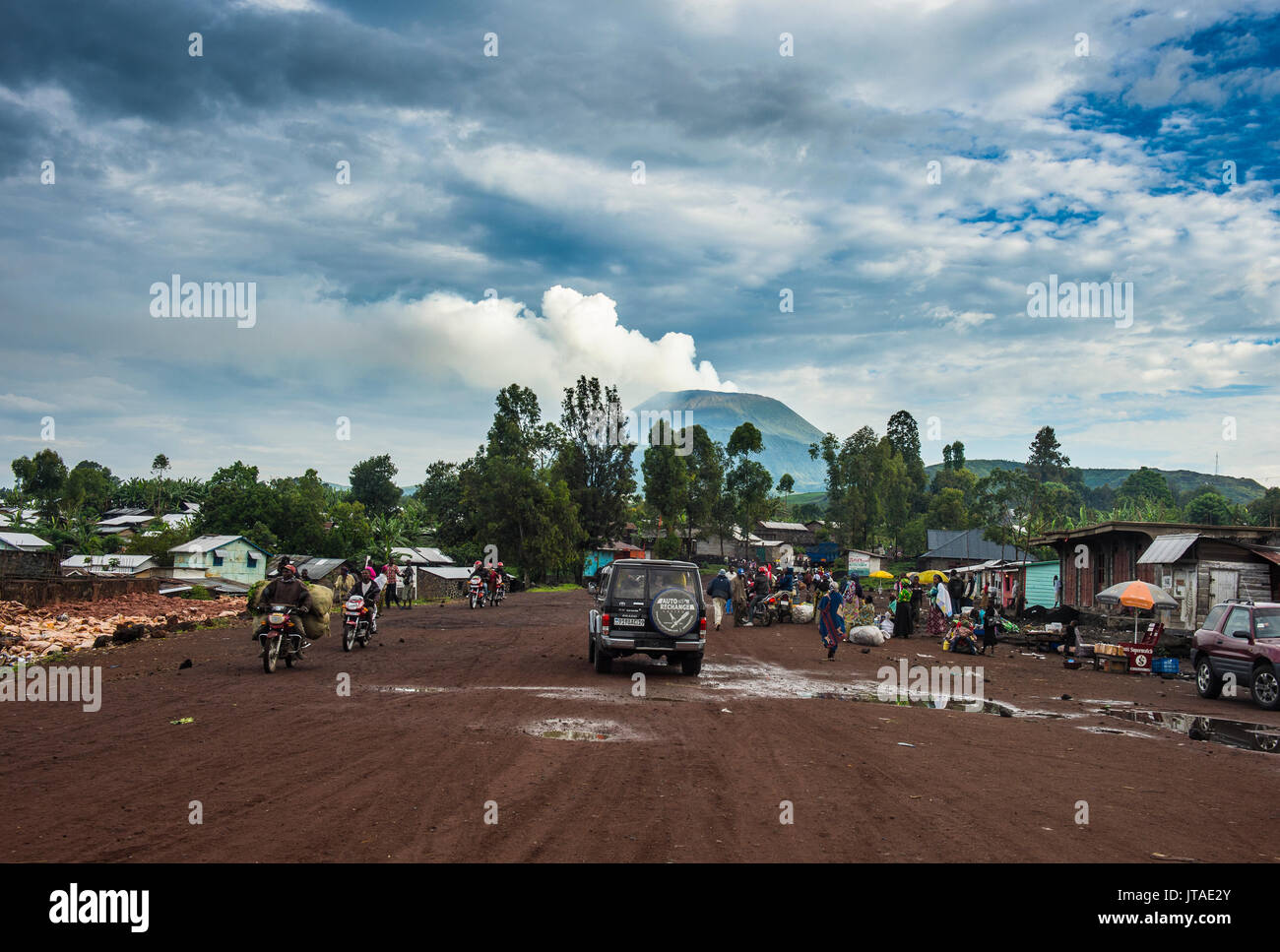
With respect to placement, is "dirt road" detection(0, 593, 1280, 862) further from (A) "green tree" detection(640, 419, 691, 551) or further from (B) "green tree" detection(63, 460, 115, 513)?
(B) "green tree" detection(63, 460, 115, 513)

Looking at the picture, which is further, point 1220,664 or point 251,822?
point 1220,664

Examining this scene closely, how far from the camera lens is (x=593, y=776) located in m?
7.50

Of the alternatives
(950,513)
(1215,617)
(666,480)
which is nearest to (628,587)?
(1215,617)

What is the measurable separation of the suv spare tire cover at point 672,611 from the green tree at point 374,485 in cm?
10336

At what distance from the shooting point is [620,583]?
50.9 feet

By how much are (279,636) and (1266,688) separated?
17.3m

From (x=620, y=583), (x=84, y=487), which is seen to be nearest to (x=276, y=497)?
(x=84, y=487)

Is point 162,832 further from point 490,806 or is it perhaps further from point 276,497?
point 276,497

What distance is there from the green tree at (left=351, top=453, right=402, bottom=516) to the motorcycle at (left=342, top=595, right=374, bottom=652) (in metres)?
97.6

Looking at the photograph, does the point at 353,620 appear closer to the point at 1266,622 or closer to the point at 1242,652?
the point at 1242,652

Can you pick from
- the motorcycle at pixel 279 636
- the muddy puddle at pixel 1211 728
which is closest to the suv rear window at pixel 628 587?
the motorcycle at pixel 279 636

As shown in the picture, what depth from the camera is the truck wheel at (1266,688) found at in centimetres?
1462

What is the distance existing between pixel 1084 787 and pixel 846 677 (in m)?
9.31

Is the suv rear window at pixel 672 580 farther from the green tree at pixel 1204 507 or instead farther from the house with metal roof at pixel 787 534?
the house with metal roof at pixel 787 534
